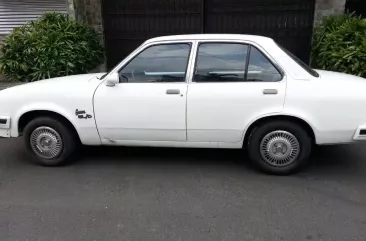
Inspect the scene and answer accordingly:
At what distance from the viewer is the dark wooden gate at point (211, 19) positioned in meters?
8.70

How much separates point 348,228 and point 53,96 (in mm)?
3414

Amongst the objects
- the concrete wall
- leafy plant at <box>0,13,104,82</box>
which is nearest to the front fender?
leafy plant at <box>0,13,104,82</box>

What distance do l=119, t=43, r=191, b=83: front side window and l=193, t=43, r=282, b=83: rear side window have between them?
0.21 meters

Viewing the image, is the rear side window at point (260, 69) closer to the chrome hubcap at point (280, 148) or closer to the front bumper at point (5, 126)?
the chrome hubcap at point (280, 148)

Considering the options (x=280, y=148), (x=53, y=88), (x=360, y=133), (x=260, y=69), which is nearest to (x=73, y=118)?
(x=53, y=88)

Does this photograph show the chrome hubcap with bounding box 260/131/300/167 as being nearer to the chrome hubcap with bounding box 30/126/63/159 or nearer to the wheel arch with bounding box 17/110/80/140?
the wheel arch with bounding box 17/110/80/140

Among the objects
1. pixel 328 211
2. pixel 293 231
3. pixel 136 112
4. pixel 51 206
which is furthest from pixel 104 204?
pixel 328 211

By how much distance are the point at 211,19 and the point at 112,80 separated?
538cm

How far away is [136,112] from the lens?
4.20m

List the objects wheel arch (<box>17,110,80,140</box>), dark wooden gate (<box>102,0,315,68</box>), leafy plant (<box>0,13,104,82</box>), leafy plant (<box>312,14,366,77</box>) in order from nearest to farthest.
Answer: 1. wheel arch (<box>17,110,80,140</box>)
2. leafy plant (<box>312,14,366,77</box>)
3. leafy plant (<box>0,13,104,82</box>)
4. dark wooden gate (<box>102,0,315,68</box>)

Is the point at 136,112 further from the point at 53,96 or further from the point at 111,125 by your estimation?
the point at 53,96

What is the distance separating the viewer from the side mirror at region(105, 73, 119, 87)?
4.20m

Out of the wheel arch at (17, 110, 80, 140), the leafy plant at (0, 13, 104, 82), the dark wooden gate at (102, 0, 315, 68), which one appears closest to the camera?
the wheel arch at (17, 110, 80, 140)

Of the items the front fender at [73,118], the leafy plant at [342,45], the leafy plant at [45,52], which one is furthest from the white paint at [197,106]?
the leafy plant at [45,52]
